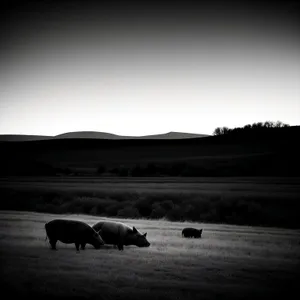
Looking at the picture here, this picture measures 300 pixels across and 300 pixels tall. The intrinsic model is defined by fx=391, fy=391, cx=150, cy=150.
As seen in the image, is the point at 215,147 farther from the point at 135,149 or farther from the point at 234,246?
the point at 234,246

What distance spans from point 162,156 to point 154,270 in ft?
258

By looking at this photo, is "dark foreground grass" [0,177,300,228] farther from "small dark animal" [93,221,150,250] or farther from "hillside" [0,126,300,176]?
"hillside" [0,126,300,176]

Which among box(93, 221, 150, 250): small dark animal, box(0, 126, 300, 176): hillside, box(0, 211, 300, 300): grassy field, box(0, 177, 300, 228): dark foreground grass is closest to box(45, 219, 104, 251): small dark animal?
box(0, 211, 300, 300): grassy field

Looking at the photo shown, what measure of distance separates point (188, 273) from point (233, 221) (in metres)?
22.0

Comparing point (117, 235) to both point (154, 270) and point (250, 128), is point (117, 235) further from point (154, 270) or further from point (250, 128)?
point (250, 128)

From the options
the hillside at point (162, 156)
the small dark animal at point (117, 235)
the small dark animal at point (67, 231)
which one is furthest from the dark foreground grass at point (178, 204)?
the hillside at point (162, 156)

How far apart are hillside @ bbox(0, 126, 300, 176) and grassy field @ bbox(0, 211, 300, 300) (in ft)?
152

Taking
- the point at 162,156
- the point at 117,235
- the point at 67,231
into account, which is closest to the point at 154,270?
the point at 67,231

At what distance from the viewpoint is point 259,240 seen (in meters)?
20.7

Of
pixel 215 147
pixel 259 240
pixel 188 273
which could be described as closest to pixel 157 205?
pixel 259 240

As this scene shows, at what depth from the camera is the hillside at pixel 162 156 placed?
68312mm

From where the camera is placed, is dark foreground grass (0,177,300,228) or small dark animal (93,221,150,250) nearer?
small dark animal (93,221,150,250)

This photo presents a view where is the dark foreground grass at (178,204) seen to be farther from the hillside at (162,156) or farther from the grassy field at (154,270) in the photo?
the hillside at (162,156)

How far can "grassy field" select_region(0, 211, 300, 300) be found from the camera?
1000 centimetres
